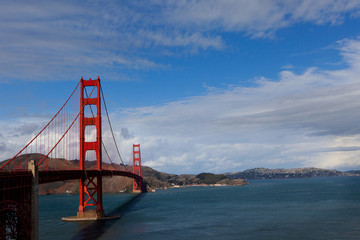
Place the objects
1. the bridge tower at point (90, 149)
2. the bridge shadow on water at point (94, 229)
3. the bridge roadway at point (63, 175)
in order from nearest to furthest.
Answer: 1. the bridge roadway at point (63, 175)
2. the bridge shadow on water at point (94, 229)
3. the bridge tower at point (90, 149)

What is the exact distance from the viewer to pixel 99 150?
45406 mm

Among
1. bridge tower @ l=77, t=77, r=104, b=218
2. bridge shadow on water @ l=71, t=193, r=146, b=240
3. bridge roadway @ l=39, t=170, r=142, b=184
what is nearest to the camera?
bridge roadway @ l=39, t=170, r=142, b=184

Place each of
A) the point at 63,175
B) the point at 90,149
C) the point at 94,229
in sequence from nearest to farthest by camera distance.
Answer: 1. the point at 63,175
2. the point at 94,229
3. the point at 90,149

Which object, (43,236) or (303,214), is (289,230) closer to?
(303,214)

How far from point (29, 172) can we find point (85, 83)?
25.3 metres

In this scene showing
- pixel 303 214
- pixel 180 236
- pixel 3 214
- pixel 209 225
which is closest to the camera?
pixel 3 214

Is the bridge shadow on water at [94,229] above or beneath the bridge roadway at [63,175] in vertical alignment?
beneath

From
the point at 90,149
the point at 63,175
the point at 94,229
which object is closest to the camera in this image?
the point at 63,175

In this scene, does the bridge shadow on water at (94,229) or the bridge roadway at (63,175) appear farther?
the bridge shadow on water at (94,229)

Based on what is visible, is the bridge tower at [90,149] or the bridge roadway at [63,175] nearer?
the bridge roadway at [63,175]

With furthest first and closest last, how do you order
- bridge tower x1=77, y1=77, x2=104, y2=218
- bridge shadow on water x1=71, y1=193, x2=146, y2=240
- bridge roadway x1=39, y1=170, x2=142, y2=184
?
1. bridge tower x1=77, y1=77, x2=104, y2=218
2. bridge shadow on water x1=71, y1=193, x2=146, y2=240
3. bridge roadway x1=39, y1=170, x2=142, y2=184

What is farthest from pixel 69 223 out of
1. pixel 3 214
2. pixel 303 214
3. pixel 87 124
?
pixel 303 214

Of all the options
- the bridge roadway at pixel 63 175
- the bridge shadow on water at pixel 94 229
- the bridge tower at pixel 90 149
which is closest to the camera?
the bridge roadway at pixel 63 175

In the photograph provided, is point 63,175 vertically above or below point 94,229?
above
